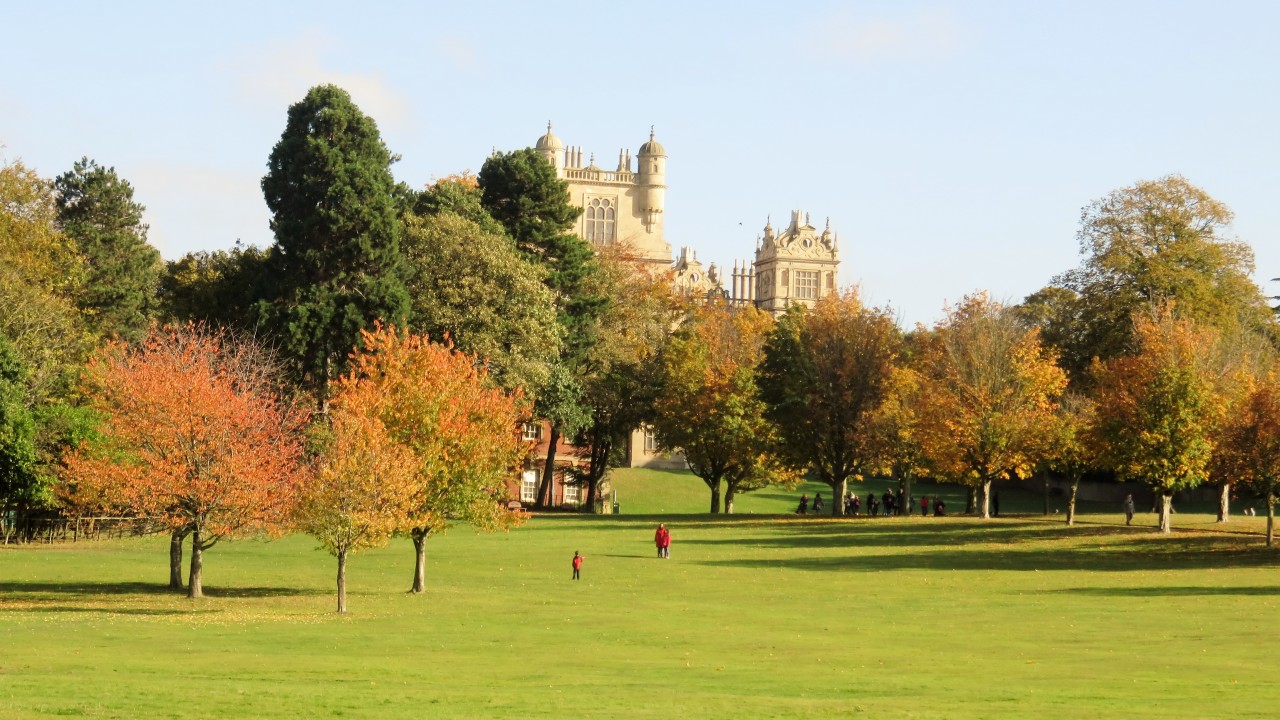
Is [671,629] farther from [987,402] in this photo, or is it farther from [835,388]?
[835,388]

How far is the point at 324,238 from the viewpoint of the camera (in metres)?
69.1

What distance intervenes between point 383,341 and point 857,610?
70.6 ft

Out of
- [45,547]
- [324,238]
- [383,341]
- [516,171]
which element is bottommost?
[45,547]

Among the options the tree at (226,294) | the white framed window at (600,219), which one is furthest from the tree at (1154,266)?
the white framed window at (600,219)

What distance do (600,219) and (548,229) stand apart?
271 feet

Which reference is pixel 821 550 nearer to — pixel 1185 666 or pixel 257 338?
pixel 257 338

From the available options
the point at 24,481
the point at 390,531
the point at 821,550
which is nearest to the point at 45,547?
the point at 24,481

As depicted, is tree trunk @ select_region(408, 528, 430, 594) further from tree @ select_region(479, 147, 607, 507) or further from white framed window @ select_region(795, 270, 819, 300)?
white framed window @ select_region(795, 270, 819, 300)

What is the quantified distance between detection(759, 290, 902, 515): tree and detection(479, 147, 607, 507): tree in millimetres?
10311

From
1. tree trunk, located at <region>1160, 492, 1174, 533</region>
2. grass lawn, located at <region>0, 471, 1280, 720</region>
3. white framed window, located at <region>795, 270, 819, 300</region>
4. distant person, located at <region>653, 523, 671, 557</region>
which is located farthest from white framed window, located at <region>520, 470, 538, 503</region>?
white framed window, located at <region>795, 270, 819, 300</region>

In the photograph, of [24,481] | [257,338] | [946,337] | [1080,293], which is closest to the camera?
[24,481]

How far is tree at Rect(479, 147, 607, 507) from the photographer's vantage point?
80.1 metres

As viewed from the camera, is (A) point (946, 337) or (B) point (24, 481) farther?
(A) point (946, 337)

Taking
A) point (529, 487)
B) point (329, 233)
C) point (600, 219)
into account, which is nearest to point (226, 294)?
point (329, 233)
